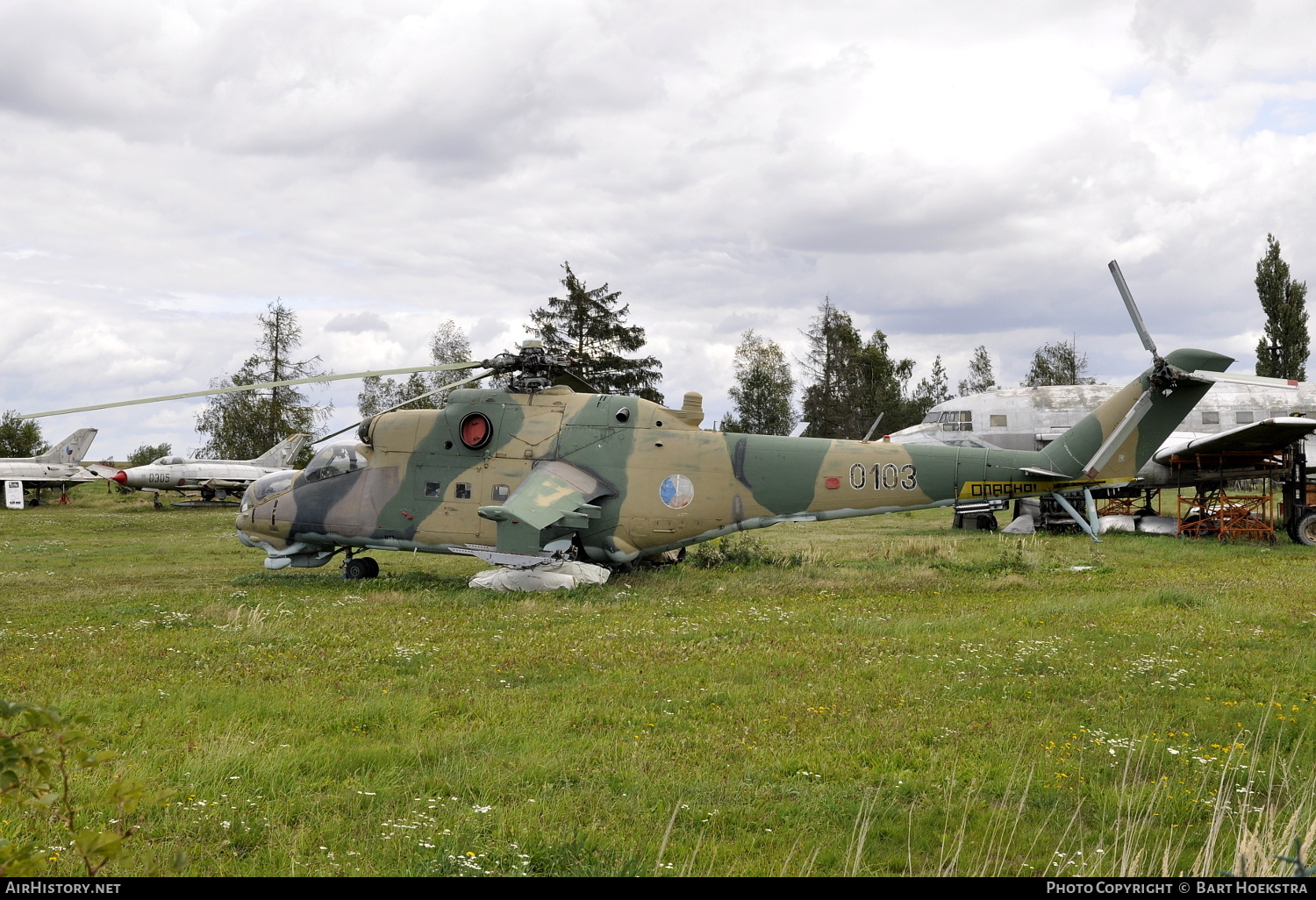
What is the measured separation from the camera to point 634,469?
16.0 metres

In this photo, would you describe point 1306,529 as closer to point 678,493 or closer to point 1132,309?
point 1132,309

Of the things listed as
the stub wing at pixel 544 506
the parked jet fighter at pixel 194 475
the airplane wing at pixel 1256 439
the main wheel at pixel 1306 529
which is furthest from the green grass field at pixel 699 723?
the parked jet fighter at pixel 194 475

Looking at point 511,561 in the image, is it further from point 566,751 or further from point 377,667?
point 566,751

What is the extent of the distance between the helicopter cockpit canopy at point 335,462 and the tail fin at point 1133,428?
1298 centimetres

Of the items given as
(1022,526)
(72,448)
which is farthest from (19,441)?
(1022,526)

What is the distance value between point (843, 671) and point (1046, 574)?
9088 millimetres

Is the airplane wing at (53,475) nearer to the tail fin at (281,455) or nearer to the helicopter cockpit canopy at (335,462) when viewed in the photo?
the tail fin at (281,455)

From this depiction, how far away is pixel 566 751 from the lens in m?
6.66

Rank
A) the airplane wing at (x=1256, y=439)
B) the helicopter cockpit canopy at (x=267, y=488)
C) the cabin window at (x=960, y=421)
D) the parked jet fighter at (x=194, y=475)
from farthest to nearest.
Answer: the parked jet fighter at (x=194, y=475) → the cabin window at (x=960, y=421) → the airplane wing at (x=1256, y=439) → the helicopter cockpit canopy at (x=267, y=488)

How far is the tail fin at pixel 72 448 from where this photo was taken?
4878cm

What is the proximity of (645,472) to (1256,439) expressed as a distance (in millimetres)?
16381

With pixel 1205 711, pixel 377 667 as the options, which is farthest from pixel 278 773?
pixel 1205 711

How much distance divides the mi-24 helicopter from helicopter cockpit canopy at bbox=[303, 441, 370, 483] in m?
0.13

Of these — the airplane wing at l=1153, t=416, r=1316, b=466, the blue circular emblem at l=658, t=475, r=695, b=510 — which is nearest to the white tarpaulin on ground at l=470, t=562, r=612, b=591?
the blue circular emblem at l=658, t=475, r=695, b=510
